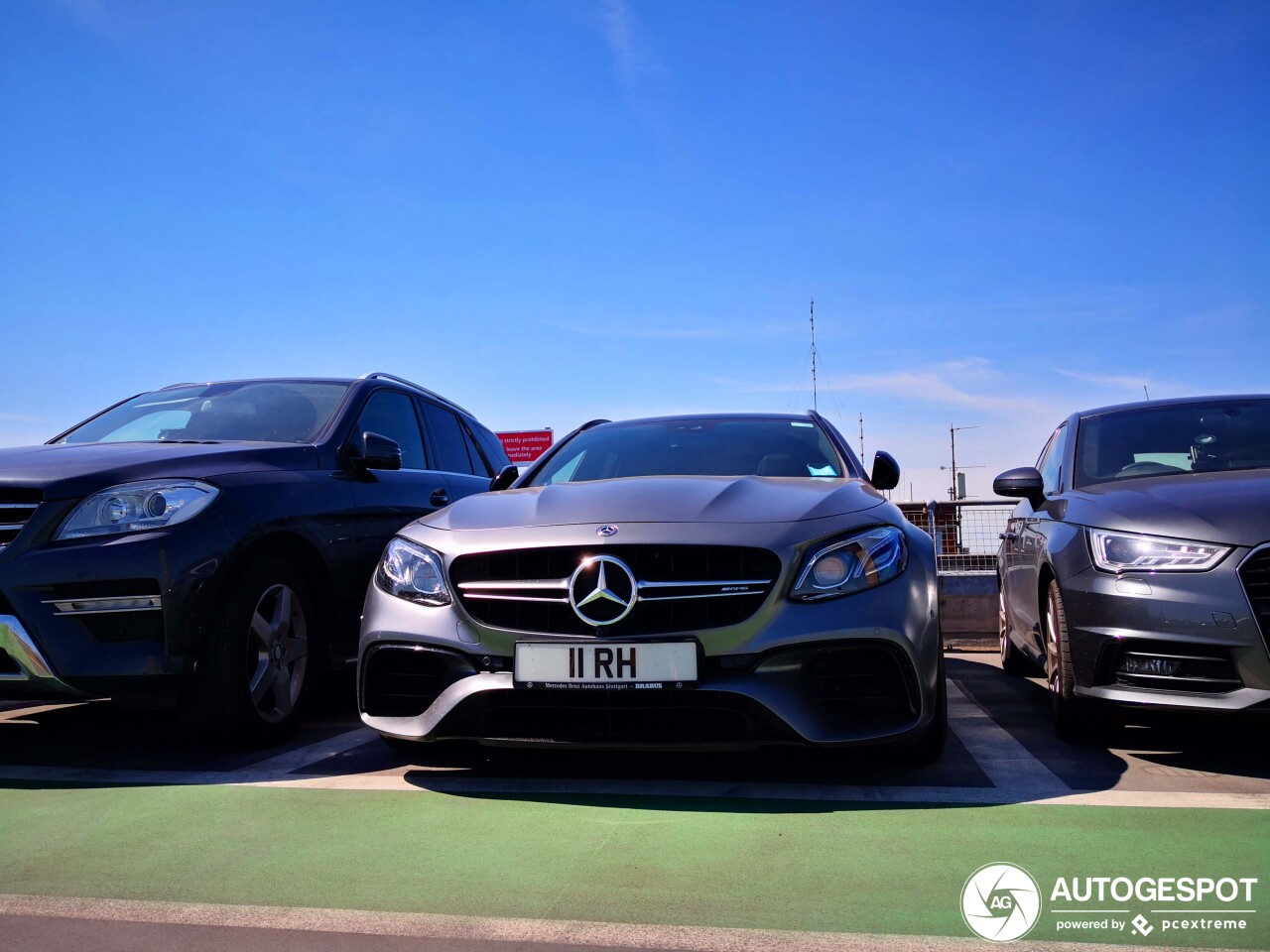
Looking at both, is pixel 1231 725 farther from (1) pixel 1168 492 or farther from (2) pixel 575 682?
(2) pixel 575 682

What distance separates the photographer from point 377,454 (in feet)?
17.3

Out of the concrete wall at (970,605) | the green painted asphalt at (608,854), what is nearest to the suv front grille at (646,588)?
the green painted asphalt at (608,854)

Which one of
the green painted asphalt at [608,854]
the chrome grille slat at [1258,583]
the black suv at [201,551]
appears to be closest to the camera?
the green painted asphalt at [608,854]

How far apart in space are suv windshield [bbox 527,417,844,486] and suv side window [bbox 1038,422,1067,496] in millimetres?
1210

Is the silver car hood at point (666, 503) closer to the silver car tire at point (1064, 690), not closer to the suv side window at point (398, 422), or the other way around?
the silver car tire at point (1064, 690)

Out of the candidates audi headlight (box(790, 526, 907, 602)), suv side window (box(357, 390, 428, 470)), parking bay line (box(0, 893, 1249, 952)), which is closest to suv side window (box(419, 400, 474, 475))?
suv side window (box(357, 390, 428, 470))

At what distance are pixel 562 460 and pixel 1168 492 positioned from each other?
107 inches

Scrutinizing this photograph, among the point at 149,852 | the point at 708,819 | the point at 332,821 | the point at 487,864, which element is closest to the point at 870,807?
the point at 708,819

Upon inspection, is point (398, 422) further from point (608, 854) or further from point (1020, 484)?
point (608, 854)

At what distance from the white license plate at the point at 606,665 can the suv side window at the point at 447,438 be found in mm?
3451

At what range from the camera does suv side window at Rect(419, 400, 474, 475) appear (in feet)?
22.4

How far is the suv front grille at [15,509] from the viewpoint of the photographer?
4.02 m

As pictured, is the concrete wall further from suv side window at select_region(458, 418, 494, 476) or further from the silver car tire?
the silver car tire

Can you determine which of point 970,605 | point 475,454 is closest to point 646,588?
point 475,454
